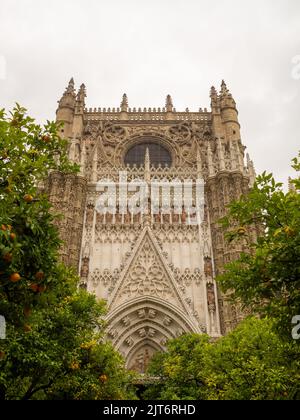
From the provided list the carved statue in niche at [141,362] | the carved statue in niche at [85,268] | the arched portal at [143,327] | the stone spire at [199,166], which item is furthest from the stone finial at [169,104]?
the carved statue in niche at [141,362]

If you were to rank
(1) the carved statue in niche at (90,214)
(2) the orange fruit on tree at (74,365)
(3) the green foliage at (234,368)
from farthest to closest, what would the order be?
1. (1) the carved statue in niche at (90,214)
2. (2) the orange fruit on tree at (74,365)
3. (3) the green foliage at (234,368)

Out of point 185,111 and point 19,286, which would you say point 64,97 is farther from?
point 19,286

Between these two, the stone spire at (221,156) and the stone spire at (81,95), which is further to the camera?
the stone spire at (81,95)

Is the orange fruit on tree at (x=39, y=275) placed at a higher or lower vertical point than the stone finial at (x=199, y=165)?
lower

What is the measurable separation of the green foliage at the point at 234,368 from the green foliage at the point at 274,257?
0.98 m

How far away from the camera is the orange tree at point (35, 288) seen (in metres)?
5.35

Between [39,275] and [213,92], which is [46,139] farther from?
[213,92]

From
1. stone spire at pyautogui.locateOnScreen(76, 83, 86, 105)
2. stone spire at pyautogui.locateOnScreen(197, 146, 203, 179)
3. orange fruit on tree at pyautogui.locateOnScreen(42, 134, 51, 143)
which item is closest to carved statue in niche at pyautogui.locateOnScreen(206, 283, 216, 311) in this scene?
stone spire at pyautogui.locateOnScreen(197, 146, 203, 179)

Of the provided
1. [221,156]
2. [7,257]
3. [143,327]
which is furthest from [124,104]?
[7,257]

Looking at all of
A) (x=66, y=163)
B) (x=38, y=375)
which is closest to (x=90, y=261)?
(x=38, y=375)

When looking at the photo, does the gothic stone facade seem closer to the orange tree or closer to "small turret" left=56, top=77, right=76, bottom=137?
"small turret" left=56, top=77, right=76, bottom=137

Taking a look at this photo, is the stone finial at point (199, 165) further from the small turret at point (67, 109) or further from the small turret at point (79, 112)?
the small turret at point (67, 109)

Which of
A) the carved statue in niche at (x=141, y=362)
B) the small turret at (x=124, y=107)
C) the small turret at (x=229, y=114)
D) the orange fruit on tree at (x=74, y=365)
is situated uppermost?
the small turret at (x=124, y=107)

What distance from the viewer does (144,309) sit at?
1834 centimetres
